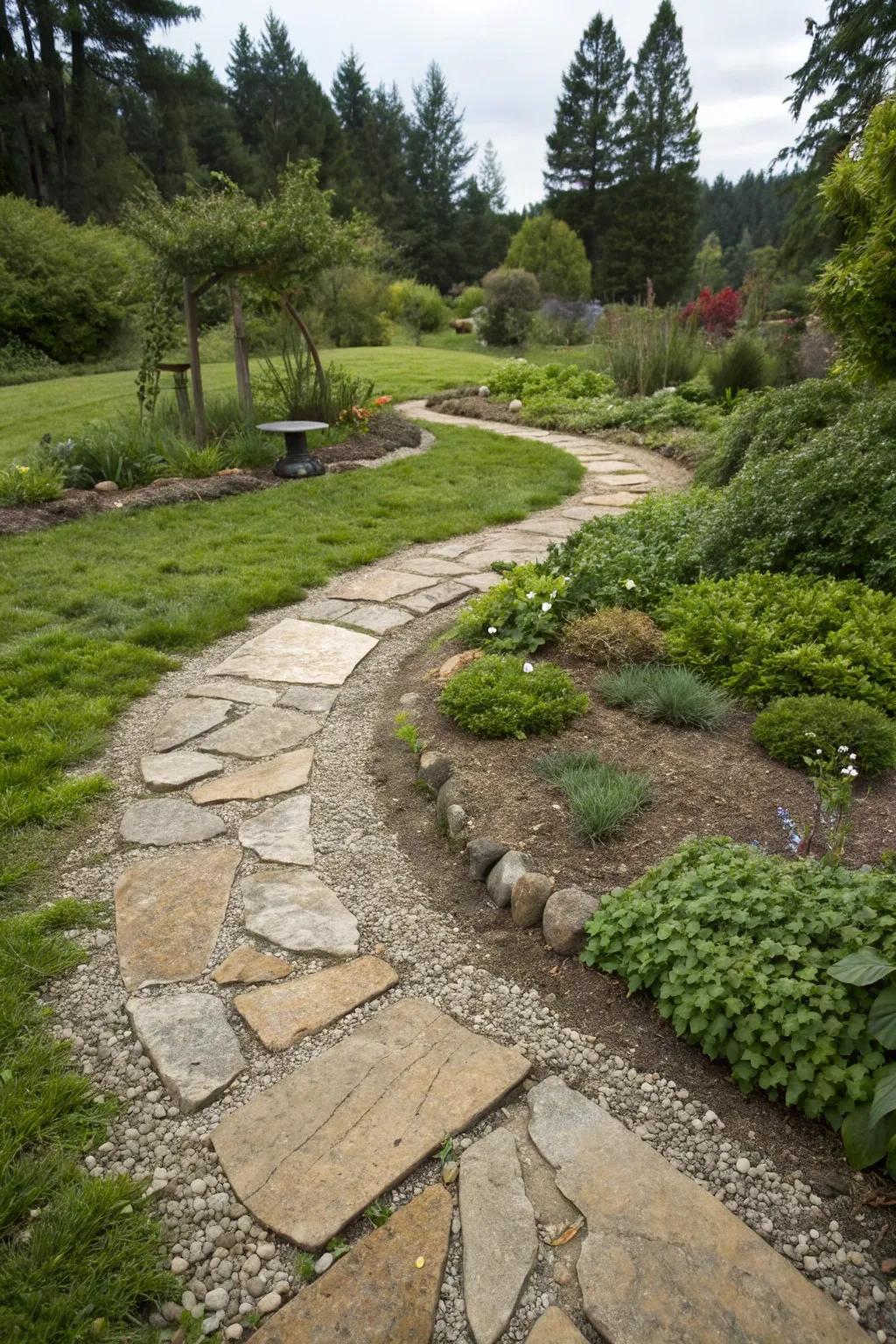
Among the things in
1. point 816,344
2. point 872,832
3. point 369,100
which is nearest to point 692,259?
point 369,100

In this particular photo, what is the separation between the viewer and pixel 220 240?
684 centimetres

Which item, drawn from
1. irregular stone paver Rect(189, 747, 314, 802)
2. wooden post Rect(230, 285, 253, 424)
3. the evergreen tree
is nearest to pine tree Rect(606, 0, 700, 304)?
the evergreen tree

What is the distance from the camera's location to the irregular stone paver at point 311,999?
1841mm

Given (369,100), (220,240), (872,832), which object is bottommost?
(872,832)

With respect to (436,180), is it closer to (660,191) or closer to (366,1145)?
(660,191)

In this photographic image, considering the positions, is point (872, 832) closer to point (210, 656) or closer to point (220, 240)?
point (210, 656)

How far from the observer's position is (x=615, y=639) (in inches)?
135

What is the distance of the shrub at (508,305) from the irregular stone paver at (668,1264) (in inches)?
760

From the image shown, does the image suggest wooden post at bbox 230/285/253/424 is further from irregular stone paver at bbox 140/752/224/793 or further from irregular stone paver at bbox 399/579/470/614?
irregular stone paver at bbox 140/752/224/793

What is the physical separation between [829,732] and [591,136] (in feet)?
116

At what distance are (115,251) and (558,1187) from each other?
19.9 meters

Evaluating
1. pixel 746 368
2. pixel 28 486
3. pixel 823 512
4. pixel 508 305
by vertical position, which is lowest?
pixel 28 486

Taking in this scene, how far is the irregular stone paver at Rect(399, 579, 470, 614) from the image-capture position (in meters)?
4.48

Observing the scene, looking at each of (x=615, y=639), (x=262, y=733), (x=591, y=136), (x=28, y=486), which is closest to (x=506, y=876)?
(x=262, y=733)
